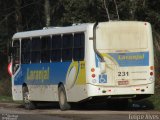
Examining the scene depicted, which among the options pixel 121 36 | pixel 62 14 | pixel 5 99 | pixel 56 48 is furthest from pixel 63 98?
pixel 62 14

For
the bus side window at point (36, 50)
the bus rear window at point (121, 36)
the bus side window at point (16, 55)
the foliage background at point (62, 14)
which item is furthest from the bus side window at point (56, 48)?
the foliage background at point (62, 14)

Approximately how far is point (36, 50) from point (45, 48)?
2.84 ft

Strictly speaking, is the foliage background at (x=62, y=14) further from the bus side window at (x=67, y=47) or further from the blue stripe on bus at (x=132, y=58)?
the bus side window at (x=67, y=47)

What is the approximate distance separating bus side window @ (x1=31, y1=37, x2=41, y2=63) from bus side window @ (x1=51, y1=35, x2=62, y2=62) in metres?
1.21

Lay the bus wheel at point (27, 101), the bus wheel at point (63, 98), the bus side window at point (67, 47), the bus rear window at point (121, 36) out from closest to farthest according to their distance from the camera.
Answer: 1. the bus rear window at point (121, 36)
2. the bus side window at point (67, 47)
3. the bus wheel at point (63, 98)
4. the bus wheel at point (27, 101)

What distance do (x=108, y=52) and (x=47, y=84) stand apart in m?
4.20

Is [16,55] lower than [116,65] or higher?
higher

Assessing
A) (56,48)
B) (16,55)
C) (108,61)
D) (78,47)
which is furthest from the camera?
(16,55)

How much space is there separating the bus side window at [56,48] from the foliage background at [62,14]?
482 cm

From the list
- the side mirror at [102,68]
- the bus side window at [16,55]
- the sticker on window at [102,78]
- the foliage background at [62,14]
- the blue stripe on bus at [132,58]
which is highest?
the foliage background at [62,14]

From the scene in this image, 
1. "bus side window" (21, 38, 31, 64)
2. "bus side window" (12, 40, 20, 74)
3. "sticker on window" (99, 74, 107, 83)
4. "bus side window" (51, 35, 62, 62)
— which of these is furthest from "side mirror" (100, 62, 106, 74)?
"bus side window" (12, 40, 20, 74)

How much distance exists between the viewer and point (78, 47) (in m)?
25.6

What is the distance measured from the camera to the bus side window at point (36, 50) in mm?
28672

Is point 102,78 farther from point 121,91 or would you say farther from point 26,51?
point 26,51
